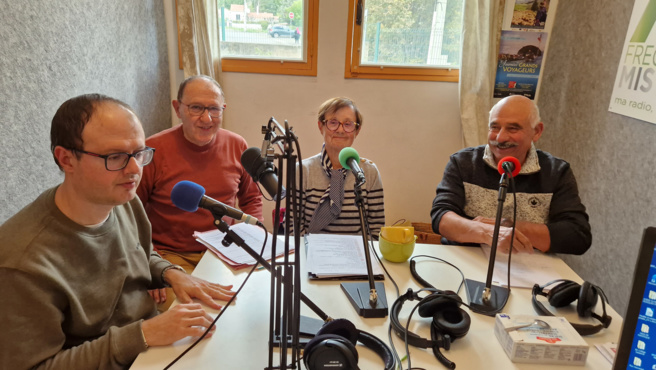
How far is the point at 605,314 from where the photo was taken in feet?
3.75

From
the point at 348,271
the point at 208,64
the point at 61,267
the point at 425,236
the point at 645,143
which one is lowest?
the point at 425,236

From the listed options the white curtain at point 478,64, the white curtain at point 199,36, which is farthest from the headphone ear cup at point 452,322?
the white curtain at point 199,36

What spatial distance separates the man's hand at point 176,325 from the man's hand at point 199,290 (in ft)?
0.37

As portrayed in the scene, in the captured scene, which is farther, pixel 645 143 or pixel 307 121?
pixel 307 121

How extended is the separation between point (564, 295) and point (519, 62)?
2.20 metres

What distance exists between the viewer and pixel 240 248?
147 centimetres

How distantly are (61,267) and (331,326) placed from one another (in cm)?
65

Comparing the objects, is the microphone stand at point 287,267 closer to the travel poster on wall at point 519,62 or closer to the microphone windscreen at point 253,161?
the microphone windscreen at point 253,161

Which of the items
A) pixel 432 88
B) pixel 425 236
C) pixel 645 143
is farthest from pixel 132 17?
pixel 645 143

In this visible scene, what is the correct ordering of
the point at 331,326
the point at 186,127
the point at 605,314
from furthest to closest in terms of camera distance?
the point at 186,127 → the point at 605,314 → the point at 331,326

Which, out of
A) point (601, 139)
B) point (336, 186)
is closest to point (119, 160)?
point (336, 186)

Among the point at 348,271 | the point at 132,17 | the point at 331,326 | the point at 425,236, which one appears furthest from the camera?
the point at 425,236

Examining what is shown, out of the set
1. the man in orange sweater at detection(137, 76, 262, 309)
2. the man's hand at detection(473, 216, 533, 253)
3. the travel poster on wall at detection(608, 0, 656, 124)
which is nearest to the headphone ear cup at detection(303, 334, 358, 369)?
the man's hand at detection(473, 216, 533, 253)

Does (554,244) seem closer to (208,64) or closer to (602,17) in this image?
(602,17)
